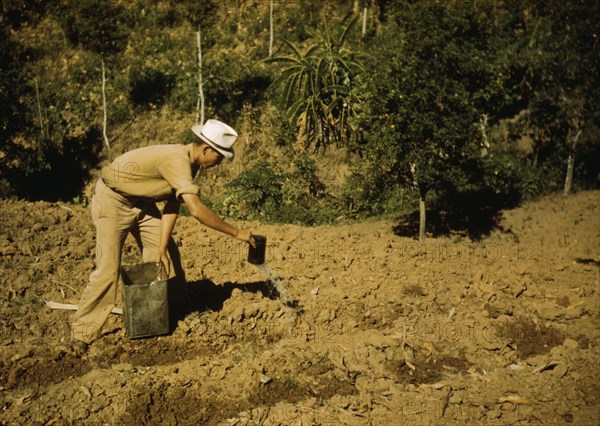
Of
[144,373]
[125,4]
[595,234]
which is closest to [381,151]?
[595,234]

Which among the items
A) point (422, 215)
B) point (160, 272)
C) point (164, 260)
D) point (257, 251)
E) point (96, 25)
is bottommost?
point (422, 215)

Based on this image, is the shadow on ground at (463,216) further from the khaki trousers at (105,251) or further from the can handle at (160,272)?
the khaki trousers at (105,251)

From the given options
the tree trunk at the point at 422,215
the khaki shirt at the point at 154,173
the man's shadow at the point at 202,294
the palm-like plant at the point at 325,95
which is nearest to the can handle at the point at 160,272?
the man's shadow at the point at 202,294

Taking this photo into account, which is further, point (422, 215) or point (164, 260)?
point (422, 215)

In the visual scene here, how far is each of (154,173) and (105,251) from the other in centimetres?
78

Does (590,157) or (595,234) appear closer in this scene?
(595,234)

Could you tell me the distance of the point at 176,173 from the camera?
4531 mm

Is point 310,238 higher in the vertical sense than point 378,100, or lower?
lower

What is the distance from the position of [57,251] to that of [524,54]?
8.41 meters

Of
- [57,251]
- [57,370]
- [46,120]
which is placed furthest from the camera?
[46,120]

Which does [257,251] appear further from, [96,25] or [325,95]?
[96,25]

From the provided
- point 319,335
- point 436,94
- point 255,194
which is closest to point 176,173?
point 319,335

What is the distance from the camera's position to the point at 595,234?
7980 mm

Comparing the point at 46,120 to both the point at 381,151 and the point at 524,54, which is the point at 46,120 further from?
the point at 524,54
